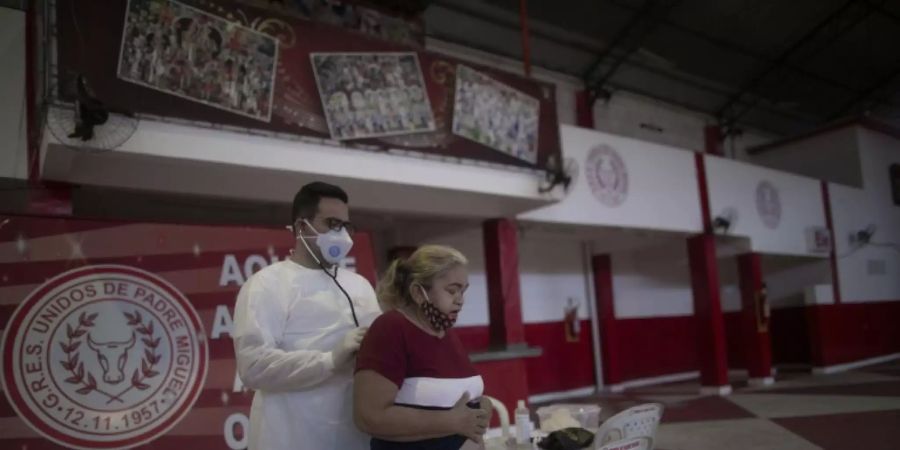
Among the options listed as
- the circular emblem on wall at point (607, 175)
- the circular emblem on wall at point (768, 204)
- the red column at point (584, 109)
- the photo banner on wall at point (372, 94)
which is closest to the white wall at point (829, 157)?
the circular emblem on wall at point (768, 204)

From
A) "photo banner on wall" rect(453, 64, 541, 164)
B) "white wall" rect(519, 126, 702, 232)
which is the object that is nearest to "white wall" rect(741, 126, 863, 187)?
"white wall" rect(519, 126, 702, 232)

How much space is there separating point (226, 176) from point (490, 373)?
9.40 ft

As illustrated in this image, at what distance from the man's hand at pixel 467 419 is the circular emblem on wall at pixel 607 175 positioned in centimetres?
547

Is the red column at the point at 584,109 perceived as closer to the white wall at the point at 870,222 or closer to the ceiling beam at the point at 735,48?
the ceiling beam at the point at 735,48

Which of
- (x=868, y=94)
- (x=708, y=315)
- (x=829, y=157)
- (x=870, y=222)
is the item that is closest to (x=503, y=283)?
(x=708, y=315)

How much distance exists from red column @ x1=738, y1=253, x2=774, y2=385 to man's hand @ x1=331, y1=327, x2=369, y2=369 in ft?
29.9

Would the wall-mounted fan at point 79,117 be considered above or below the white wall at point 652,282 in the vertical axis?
above

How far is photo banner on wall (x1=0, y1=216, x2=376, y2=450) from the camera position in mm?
3354

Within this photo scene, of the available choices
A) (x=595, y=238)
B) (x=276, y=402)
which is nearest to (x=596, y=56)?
(x=595, y=238)

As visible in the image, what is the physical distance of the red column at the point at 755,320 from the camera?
9555mm

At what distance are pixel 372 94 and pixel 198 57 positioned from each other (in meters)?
1.25

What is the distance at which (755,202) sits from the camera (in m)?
9.50

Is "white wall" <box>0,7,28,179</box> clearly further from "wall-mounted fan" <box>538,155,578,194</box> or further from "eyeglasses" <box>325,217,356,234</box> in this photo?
"wall-mounted fan" <box>538,155,578,194</box>

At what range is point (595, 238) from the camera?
30.2 feet
